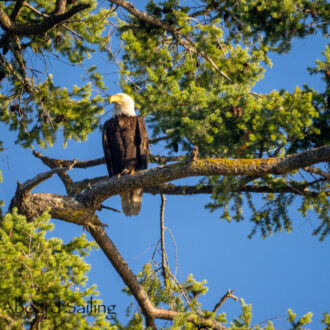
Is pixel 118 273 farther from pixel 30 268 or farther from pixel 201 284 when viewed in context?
pixel 30 268

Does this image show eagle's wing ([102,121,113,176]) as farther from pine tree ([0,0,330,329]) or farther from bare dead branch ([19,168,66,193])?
bare dead branch ([19,168,66,193])

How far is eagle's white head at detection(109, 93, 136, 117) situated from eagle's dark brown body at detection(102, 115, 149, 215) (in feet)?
0.25

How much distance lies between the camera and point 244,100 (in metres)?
5.39

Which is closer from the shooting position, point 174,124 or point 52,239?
point 52,239

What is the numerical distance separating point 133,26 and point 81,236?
130 inches

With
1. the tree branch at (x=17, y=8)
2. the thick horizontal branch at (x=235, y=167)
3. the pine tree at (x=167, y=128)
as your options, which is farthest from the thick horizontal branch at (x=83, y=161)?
the thick horizontal branch at (x=235, y=167)

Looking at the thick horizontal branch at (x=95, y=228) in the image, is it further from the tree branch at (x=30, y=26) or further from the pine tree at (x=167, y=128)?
the tree branch at (x=30, y=26)

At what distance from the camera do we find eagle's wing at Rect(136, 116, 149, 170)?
7.23 m

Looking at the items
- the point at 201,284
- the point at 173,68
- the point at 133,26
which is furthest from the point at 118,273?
the point at 133,26

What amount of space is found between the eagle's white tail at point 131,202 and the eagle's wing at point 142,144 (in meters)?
0.41

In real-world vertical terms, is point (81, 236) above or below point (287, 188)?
below

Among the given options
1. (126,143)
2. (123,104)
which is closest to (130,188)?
(126,143)

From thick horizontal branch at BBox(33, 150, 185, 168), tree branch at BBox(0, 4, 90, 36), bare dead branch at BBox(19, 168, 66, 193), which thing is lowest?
bare dead branch at BBox(19, 168, 66, 193)

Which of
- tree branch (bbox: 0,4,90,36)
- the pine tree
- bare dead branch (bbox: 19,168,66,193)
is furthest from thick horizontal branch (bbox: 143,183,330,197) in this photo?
tree branch (bbox: 0,4,90,36)
